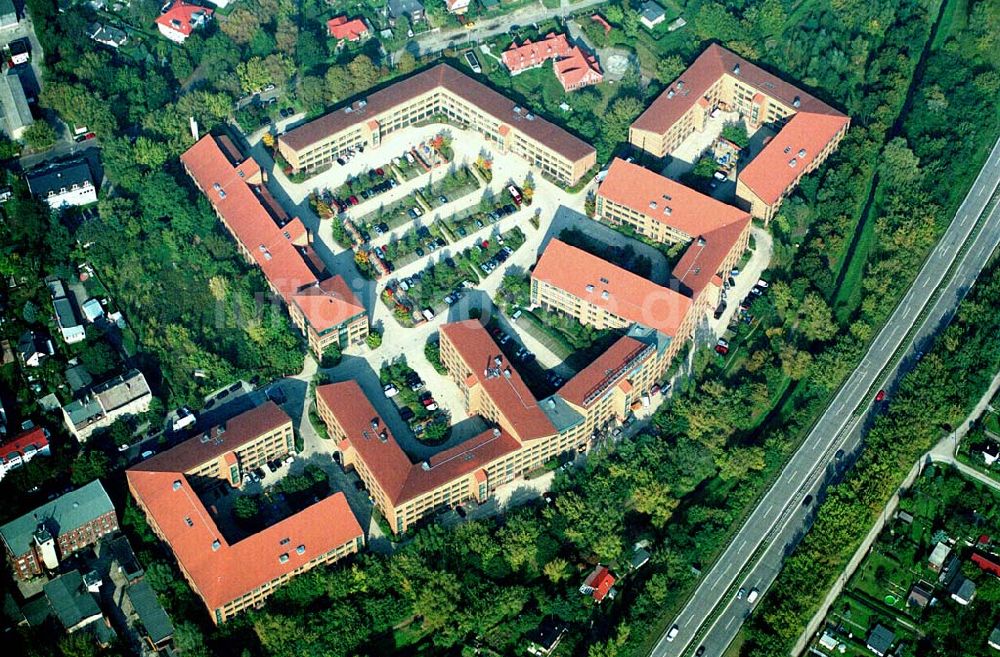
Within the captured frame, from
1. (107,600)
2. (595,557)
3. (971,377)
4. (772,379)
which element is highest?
(971,377)

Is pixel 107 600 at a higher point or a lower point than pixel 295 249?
lower

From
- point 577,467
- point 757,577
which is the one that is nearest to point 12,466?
point 577,467

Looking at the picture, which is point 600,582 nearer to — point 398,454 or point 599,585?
point 599,585

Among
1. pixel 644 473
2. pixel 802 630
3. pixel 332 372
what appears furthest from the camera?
pixel 332 372

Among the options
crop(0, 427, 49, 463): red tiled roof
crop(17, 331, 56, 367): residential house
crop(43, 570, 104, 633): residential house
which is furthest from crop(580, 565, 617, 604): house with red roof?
crop(17, 331, 56, 367): residential house

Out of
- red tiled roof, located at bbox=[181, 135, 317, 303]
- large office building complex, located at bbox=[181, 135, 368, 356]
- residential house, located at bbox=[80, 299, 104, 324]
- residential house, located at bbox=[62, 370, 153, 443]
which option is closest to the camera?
residential house, located at bbox=[62, 370, 153, 443]

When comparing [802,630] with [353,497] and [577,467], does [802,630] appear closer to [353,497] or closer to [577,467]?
[577,467]

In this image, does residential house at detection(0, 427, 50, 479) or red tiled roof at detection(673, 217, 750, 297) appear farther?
red tiled roof at detection(673, 217, 750, 297)

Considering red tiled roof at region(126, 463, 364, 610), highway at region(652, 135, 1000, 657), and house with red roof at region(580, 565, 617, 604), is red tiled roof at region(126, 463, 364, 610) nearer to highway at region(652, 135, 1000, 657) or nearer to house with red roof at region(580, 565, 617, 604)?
house with red roof at region(580, 565, 617, 604)
